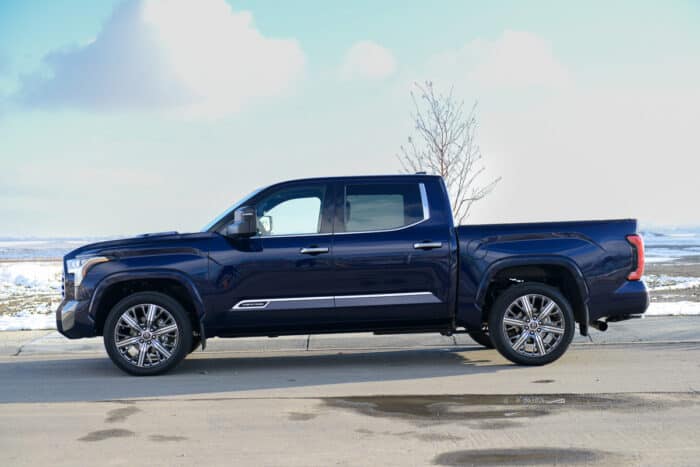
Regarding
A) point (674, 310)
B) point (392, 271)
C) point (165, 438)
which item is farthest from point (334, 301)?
point (674, 310)

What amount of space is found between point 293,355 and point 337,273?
6.35 feet

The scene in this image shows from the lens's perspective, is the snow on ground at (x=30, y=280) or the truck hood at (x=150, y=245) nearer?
the truck hood at (x=150, y=245)

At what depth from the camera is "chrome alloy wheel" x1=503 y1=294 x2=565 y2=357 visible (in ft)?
29.2

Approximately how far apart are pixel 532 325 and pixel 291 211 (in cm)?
272

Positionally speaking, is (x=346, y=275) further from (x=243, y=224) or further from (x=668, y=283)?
(x=668, y=283)

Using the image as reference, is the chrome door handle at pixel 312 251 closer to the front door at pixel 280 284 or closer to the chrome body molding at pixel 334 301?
the front door at pixel 280 284

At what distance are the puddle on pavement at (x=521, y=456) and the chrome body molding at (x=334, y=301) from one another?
11.0 feet

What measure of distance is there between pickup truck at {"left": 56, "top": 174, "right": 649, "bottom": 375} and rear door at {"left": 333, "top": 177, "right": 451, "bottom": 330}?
10 mm

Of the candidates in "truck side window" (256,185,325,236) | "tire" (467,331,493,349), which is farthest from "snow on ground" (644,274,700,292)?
"truck side window" (256,185,325,236)

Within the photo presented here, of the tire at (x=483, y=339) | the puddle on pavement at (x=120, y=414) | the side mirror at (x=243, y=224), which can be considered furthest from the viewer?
the tire at (x=483, y=339)

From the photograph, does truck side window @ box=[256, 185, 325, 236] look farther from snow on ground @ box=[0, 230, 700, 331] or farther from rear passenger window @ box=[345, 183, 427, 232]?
snow on ground @ box=[0, 230, 700, 331]

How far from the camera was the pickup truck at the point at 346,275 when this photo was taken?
8789 mm

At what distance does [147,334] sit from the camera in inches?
349

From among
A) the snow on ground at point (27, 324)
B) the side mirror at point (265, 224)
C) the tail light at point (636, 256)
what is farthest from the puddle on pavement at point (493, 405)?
the snow on ground at point (27, 324)
